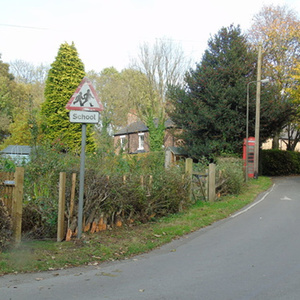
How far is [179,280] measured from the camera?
18.7 ft

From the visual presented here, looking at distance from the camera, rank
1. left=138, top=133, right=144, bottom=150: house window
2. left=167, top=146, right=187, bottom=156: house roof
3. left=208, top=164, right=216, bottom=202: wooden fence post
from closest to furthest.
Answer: left=208, top=164, right=216, bottom=202: wooden fence post
left=167, top=146, right=187, bottom=156: house roof
left=138, top=133, right=144, bottom=150: house window

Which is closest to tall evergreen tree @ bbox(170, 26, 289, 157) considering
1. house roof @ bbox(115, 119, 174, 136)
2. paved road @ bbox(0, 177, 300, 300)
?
house roof @ bbox(115, 119, 174, 136)

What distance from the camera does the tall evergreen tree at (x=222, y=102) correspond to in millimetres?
28234

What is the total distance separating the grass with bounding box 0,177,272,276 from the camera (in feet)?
20.8

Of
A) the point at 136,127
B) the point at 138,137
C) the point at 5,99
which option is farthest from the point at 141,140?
the point at 5,99

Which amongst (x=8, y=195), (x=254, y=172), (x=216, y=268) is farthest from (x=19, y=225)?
(x=254, y=172)

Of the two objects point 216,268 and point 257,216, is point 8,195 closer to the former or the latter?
point 216,268

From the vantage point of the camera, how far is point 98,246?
24.4 feet

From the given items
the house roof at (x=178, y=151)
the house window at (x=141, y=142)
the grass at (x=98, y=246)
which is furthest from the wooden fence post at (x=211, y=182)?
the house window at (x=141, y=142)

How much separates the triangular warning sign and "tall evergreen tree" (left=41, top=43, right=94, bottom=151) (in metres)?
20.0

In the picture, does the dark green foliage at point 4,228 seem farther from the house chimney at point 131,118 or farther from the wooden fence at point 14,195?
the house chimney at point 131,118

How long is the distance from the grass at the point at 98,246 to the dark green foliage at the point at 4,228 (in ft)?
0.54

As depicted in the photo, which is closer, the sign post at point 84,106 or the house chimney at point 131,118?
the sign post at point 84,106

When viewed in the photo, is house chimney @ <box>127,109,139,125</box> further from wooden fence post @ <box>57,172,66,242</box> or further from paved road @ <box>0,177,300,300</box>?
wooden fence post @ <box>57,172,66,242</box>
